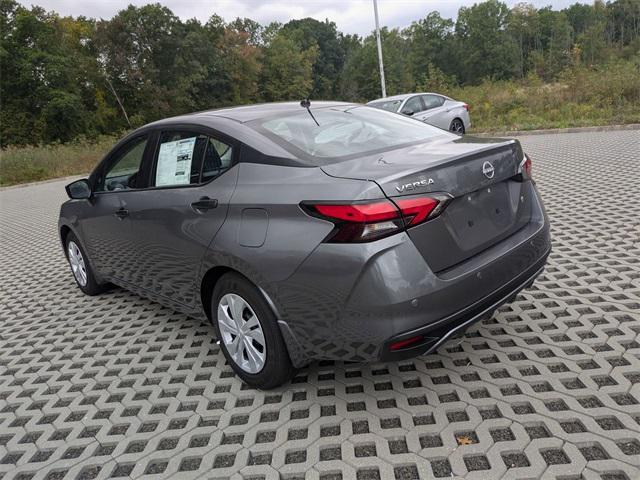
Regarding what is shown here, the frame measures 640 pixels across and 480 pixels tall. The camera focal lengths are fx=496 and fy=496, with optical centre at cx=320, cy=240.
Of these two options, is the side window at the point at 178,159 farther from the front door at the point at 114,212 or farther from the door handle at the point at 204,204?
the front door at the point at 114,212

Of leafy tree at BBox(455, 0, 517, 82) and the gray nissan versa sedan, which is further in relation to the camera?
leafy tree at BBox(455, 0, 517, 82)

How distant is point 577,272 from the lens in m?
4.07

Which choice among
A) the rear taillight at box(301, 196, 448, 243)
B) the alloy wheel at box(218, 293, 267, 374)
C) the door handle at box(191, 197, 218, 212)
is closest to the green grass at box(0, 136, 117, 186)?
the door handle at box(191, 197, 218, 212)

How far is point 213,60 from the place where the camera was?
175 feet

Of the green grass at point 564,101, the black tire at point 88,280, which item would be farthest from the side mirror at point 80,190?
the green grass at point 564,101

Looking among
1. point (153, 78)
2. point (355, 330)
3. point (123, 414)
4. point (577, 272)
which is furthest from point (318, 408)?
point (153, 78)

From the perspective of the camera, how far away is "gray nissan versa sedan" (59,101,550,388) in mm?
2236

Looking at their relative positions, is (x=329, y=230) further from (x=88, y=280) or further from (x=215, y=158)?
(x=88, y=280)

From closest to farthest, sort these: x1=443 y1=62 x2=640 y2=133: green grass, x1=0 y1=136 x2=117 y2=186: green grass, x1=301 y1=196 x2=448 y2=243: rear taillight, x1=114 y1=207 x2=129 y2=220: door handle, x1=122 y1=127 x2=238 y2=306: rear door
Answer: x1=301 y1=196 x2=448 y2=243: rear taillight < x1=122 y1=127 x2=238 y2=306: rear door < x1=114 y1=207 x2=129 y2=220: door handle < x1=443 y1=62 x2=640 y2=133: green grass < x1=0 y1=136 x2=117 y2=186: green grass

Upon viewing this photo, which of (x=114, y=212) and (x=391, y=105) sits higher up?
(x=114, y=212)

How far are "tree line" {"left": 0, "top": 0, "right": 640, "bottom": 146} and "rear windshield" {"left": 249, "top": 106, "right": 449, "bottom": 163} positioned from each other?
19.0m

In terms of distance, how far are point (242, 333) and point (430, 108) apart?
11546mm

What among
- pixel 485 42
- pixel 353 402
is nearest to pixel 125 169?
pixel 353 402

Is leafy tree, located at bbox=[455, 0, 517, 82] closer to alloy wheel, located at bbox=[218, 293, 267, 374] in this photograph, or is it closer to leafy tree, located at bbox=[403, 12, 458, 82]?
leafy tree, located at bbox=[403, 12, 458, 82]
